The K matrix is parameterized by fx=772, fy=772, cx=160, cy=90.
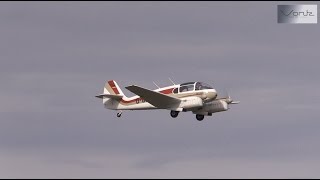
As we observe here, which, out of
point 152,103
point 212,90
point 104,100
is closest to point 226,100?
point 212,90

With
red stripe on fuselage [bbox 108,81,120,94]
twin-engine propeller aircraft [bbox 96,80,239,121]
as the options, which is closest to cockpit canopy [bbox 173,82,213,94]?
twin-engine propeller aircraft [bbox 96,80,239,121]

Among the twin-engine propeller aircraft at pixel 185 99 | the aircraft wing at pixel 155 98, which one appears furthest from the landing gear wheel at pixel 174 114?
the aircraft wing at pixel 155 98

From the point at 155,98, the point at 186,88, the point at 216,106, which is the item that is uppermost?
the point at 186,88

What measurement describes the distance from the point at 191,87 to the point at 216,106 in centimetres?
258

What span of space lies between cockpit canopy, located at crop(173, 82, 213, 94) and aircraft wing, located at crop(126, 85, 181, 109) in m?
0.94

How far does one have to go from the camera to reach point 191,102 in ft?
197

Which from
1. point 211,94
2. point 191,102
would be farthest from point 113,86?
point 211,94

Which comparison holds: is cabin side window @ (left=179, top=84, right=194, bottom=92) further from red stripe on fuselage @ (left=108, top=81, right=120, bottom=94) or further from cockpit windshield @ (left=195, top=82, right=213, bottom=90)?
red stripe on fuselage @ (left=108, top=81, right=120, bottom=94)

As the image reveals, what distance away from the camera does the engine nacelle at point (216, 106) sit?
201ft

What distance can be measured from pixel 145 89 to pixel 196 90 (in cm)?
399

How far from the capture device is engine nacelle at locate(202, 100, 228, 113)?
201 ft

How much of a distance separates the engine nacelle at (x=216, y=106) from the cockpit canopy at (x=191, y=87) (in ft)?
5.35

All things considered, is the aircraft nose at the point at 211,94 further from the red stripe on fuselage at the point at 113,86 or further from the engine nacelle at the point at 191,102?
the red stripe on fuselage at the point at 113,86

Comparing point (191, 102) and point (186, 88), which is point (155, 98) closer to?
point (186, 88)
